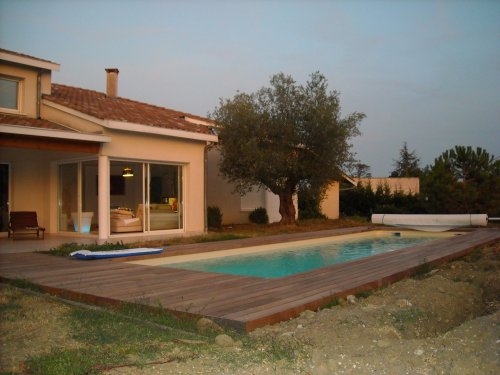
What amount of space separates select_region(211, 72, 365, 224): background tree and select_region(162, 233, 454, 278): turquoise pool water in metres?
2.67

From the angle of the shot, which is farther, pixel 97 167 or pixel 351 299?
pixel 97 167

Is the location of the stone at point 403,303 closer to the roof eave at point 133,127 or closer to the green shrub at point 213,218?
the roof eave at point 133,127

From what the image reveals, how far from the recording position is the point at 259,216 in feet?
65.4

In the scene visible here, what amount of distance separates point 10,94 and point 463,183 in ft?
54.3

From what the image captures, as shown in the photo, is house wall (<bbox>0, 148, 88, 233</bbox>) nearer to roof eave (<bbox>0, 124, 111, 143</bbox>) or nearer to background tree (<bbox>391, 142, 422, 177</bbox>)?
roof eave (<bbox>0, 124, 111, 143</bbox>)

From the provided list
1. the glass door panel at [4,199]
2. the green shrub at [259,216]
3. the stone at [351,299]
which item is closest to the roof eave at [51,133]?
the glass door panel at [4,199]

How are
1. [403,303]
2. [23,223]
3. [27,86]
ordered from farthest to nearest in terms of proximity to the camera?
1. [27,86]
2. [23,223]
3. [403,303]

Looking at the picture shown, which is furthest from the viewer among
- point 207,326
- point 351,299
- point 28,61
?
point 28,61

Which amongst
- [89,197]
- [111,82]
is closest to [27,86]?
[89,197]

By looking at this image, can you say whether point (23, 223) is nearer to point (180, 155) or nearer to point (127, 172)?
point (127, 172)

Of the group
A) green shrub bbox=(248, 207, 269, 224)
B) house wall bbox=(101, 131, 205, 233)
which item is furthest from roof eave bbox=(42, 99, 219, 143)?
green shrub bbox=(248, 207, 269, 224)

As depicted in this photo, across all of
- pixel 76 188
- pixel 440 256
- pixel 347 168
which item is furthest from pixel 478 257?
pixel 76 188

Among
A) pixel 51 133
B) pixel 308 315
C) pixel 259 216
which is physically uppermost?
pixel 51 133

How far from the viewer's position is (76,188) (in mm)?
13586
